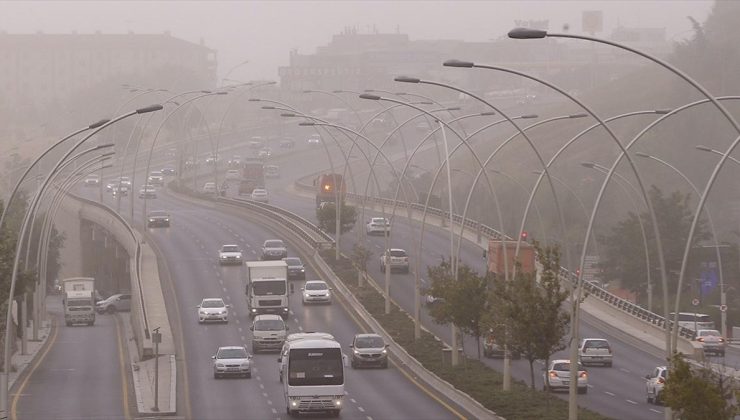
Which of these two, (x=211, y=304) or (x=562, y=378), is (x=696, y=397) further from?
(x=211, y=304)

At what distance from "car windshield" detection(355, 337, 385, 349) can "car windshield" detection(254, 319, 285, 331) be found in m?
5.62

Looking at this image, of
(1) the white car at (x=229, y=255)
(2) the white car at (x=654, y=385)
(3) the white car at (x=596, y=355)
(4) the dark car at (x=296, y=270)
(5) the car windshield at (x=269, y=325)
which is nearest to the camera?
(2) the white car at (x=654, y=385)

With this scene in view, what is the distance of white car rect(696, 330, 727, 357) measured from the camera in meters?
70.0

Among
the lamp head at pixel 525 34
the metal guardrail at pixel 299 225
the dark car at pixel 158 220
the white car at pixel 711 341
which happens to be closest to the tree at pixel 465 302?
the white car at pixel 711 341

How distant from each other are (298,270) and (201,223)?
34482 mm

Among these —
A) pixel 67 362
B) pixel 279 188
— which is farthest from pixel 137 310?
pixel 279 188

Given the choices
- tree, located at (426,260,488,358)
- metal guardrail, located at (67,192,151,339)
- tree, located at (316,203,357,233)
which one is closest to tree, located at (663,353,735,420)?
tree, located at (426,260,488,358)

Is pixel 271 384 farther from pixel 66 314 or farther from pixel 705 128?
pixel 705 128

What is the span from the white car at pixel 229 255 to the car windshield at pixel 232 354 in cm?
4069

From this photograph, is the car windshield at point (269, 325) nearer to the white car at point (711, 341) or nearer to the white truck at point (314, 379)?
the white car at point (711, 341)

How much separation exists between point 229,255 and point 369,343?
3870 cm

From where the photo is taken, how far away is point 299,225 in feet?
380

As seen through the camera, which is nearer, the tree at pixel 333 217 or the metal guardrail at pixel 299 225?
the metal guardrail at pixel 299 225

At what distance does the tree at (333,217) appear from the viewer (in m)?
109
